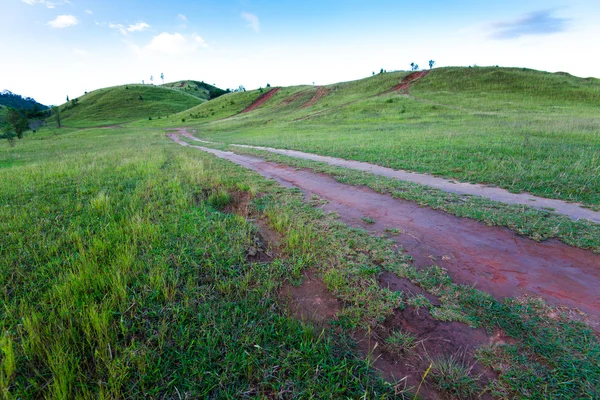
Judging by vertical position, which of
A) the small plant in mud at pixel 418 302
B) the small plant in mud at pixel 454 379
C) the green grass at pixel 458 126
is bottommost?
the small plant in mud at pixel 454 379

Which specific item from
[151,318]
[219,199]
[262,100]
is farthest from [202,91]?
[151,318]

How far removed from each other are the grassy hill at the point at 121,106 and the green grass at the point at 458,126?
61.3 ft

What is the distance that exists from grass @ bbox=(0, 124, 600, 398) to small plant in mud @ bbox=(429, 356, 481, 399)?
16 centimetres

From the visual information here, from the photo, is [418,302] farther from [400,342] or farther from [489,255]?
[489,255]

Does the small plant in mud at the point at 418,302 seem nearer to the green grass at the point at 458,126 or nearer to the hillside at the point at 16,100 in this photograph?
the green grass at the point at 458,126

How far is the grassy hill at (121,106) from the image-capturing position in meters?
65.2

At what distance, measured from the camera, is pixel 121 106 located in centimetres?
7175

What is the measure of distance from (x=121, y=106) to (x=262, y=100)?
1650 inches

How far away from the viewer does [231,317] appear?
105 inches

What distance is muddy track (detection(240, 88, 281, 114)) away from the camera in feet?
188

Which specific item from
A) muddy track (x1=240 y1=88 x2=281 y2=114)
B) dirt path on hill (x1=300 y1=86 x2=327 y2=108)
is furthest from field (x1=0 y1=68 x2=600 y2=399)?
muddy track (x1=240 y1=88 x2=281 y2=114)

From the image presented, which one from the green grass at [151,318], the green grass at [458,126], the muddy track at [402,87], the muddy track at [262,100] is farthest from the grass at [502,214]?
the muddy track at [262,100]

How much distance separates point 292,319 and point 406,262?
6.86ft

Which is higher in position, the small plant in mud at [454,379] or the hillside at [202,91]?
the hillside at [202,91]
